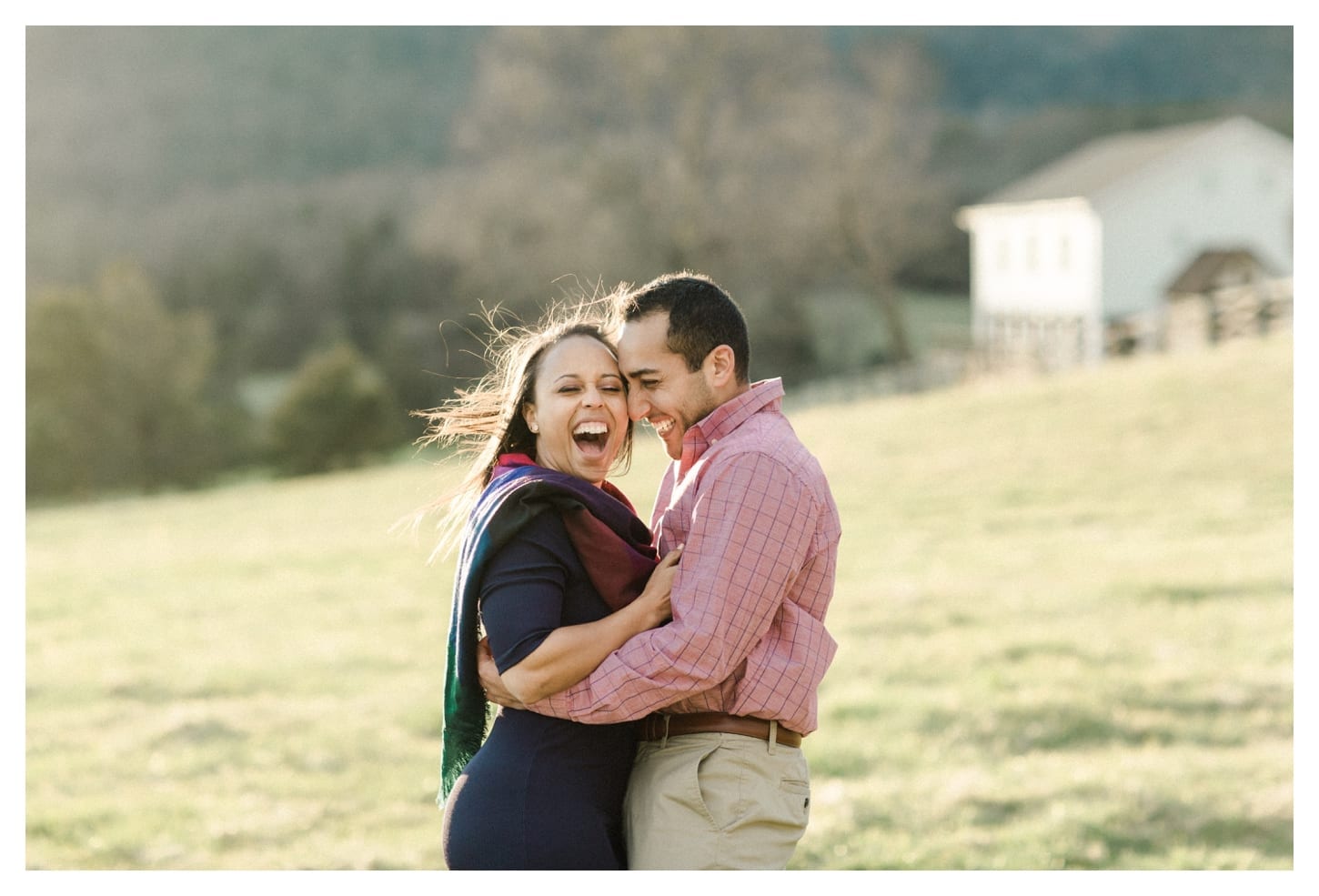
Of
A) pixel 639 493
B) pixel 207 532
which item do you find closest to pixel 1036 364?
pixel 639 493

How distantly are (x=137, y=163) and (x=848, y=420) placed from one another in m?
41.1

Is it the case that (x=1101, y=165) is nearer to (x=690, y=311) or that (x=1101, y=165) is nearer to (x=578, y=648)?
(x=690, y=311)

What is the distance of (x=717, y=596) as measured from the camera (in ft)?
10.4

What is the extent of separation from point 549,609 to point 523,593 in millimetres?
74

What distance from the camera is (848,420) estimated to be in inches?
1091

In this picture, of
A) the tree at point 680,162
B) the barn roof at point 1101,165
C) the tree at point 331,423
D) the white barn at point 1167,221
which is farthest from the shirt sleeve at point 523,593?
the barn roof at point 1101,165

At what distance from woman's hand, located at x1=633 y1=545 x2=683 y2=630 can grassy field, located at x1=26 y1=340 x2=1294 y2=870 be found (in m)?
1.89

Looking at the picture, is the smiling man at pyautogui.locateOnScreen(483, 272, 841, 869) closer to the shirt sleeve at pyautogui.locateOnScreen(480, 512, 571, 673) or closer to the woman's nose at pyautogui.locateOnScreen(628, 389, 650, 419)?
the woman's nose at pyautogui.locateOnScreen(628, 389, 650, 419)

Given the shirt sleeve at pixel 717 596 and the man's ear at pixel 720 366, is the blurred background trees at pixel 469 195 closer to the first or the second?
the man's ear at pixel 720 366

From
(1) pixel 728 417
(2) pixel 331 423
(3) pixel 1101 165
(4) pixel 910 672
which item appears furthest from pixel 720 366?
Result: (3) pixel 1101 165

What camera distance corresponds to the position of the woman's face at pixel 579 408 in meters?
3.44

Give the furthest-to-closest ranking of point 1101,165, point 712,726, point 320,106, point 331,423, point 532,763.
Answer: point 320,106, point 1101,165, point 331,423, point 712,726, point 532,763

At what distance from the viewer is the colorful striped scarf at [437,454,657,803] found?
3225 millimetres

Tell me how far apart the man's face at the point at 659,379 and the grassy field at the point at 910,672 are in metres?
1.70
